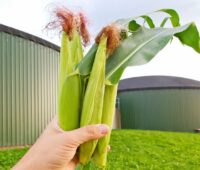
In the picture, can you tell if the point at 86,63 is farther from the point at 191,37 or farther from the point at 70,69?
the point at 191,37

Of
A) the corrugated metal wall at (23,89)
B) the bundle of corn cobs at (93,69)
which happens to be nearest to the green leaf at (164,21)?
the bundle of corn cobs at (93,69)

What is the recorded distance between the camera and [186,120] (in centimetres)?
2053

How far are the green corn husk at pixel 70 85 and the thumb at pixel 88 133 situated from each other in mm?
42

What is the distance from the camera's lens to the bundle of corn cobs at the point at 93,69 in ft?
4.52

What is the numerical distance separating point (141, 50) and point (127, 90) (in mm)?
19114

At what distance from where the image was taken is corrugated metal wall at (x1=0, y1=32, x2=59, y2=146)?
9023 mm

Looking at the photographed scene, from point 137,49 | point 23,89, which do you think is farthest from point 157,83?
point 137,49

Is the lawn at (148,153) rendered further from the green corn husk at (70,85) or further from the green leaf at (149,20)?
the green corn husk at (70,85)

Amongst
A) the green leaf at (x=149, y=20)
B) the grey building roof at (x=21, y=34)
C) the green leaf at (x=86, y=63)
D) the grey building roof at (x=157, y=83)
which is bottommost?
the green leaf at (x=86, y=63)

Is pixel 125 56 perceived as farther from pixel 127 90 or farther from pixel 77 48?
pixel 127 90

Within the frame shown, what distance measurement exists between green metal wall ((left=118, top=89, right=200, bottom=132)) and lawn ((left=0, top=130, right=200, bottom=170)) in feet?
25.6

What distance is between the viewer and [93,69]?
1376 mm

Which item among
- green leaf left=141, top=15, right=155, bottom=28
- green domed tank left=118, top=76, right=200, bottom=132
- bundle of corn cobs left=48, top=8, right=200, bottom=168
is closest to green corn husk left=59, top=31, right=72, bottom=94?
bundle of corn cobs left=48, top=8, right=200, bottom=168

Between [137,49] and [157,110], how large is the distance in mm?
18767
